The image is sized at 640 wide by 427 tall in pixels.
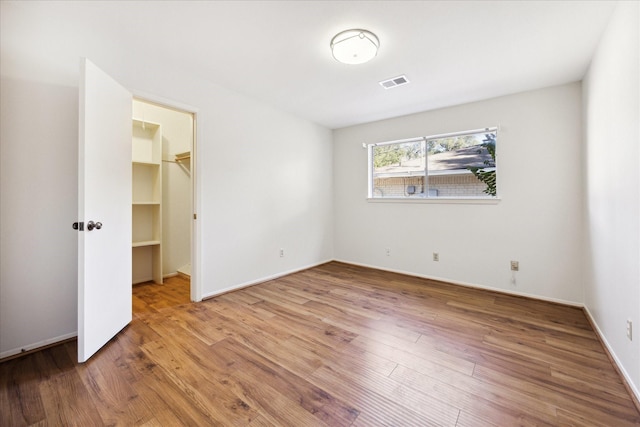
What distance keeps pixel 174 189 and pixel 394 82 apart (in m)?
3.43

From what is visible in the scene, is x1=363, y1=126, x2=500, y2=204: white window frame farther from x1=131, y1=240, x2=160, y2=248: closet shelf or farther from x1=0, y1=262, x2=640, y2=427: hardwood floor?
x1=131, y1=240, x2=160, y2=248: closet shelf

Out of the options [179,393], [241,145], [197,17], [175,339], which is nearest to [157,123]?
[241,145]

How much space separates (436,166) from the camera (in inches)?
152

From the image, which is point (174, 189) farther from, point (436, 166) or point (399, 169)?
point (436, 166)

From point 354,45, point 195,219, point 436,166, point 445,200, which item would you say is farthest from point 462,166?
point 195,219

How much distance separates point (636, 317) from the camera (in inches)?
59.9

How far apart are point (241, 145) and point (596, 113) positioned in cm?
357

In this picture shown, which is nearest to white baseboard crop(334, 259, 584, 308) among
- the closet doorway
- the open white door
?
the closet doorway

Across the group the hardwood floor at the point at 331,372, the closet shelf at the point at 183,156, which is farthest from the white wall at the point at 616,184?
the closet shelf at the point at 183,156

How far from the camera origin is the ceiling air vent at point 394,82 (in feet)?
9.45

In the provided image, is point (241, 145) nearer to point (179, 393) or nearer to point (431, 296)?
point (179, 393)

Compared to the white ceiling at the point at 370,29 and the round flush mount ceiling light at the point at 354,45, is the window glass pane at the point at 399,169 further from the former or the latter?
the round flush mount ceiling light at the point at 354,45

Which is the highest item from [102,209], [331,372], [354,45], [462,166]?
[354,45]

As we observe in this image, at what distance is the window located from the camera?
3498 mm
